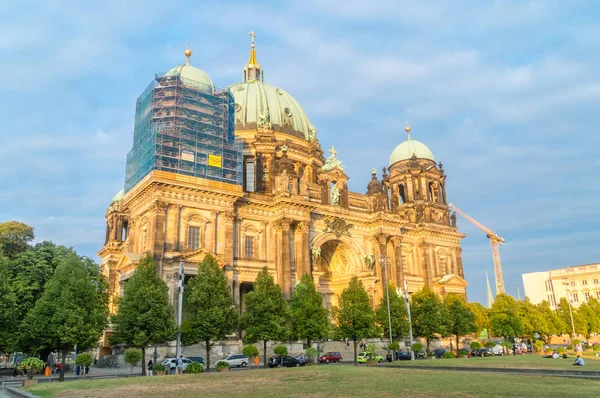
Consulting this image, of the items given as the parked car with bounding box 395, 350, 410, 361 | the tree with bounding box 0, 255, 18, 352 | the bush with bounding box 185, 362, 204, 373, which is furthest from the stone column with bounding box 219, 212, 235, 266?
the parked car with bounding box 395, 350, 410, 361

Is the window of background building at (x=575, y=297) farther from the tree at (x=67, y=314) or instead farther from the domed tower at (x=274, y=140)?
the tree at (x=67, y=314)

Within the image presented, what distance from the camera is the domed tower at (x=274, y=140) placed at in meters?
62.2

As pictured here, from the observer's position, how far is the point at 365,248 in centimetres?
6650

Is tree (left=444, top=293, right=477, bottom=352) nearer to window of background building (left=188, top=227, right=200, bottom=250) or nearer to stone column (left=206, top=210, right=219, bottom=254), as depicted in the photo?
stone column (left=206, top=210, right=219, bottom=254)

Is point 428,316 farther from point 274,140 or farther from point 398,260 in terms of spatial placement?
point 274,140

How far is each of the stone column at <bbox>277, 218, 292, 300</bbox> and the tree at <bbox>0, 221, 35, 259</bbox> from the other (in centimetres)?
2814

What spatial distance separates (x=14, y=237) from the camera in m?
53.7

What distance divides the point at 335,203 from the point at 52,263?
34.9m

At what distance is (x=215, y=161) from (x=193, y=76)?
12987 mm

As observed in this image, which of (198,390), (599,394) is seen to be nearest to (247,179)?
(198,390)

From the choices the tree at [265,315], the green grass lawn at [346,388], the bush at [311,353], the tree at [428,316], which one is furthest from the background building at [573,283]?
the green grass lawn at [346,388]

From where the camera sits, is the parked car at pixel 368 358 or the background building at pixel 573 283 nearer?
the parked car at pixel 368 358

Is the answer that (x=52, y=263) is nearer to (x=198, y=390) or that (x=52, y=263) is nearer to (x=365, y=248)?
(x=198, y=390)

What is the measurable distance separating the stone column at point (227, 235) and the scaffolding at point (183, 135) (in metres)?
4.21
